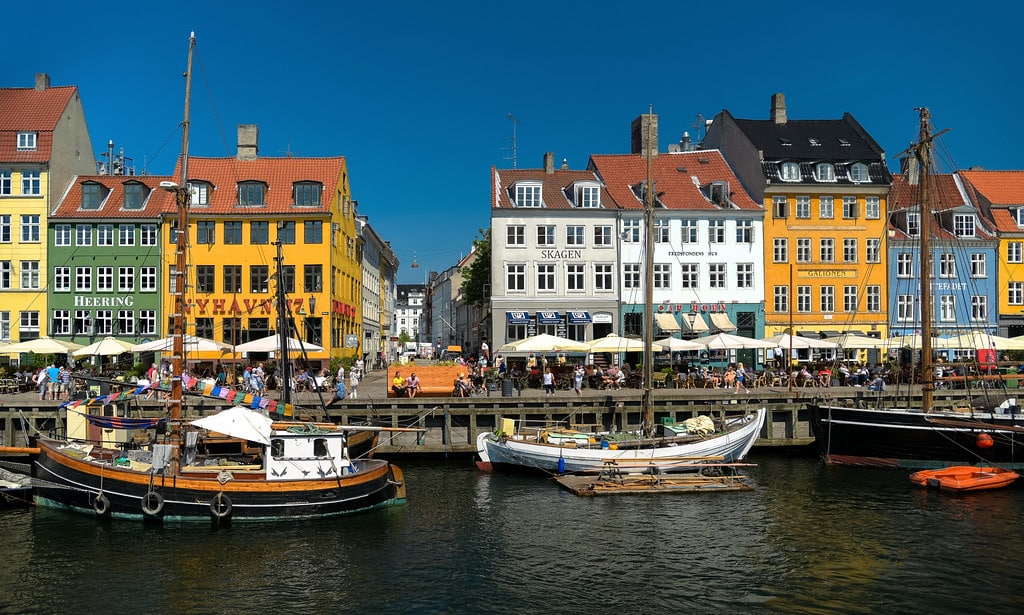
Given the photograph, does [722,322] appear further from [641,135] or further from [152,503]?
[152,503]

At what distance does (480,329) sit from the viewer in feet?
250

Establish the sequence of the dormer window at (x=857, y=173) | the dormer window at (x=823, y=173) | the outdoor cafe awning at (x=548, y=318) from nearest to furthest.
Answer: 1. the outdoor cafe awning at (x=548, y=318)
2. the dormer window at (x=823, y=173)
3. the dormer window at (x=857, y=173)

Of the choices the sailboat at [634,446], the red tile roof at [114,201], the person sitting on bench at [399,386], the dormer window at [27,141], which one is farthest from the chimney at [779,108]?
the dormer window at [27,141]

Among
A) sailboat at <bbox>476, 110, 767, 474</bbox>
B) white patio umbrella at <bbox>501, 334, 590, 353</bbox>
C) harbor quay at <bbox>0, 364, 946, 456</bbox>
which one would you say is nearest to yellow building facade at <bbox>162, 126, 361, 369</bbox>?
white patio umbrella at <bbox>501, 334, 590, 353</bbox>

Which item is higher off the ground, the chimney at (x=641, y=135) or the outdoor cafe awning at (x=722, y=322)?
the chimney at (x=641, y=135)

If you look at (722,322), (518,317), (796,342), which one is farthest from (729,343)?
(518,317)

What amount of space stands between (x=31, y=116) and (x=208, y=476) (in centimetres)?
3985

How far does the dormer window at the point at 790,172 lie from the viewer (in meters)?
56.0

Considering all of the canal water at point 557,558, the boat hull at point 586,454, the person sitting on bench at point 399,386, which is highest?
→ the person sitting on bench at point 399,386

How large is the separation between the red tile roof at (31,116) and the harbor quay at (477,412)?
71.5 feet

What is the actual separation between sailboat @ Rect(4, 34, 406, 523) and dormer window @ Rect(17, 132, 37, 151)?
3376 cm

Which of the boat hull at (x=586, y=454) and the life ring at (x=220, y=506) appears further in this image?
the boat hull at (x=586, y=454)

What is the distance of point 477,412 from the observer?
3422 cm

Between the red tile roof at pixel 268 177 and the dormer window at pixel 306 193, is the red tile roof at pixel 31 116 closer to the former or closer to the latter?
the red tile roof at pixel 268 177
